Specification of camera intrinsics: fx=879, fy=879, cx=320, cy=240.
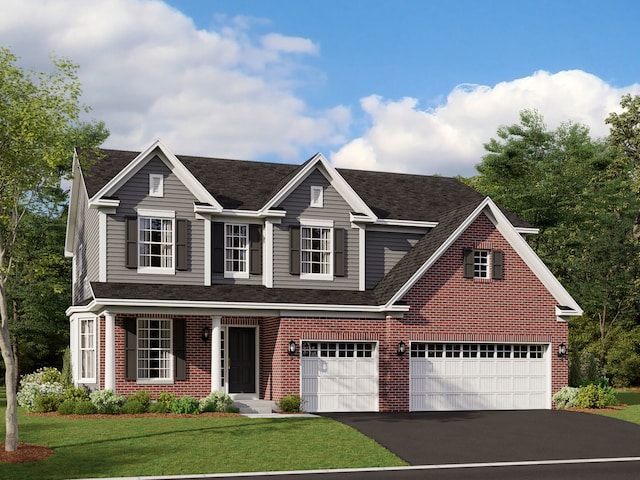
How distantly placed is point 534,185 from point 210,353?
24771mm

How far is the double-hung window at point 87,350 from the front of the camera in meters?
28.4

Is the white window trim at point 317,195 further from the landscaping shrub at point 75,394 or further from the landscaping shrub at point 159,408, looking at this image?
the landscaping shrub at point 75,394

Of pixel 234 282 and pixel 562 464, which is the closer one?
pixel 562 464

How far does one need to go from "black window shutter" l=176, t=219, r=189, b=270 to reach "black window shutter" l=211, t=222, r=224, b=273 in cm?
104

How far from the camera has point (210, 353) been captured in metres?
28.2

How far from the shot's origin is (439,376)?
2864 centimetres

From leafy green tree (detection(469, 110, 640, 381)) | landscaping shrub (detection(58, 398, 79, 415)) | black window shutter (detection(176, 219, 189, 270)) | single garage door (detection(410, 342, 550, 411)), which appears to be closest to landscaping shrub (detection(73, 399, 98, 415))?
landscaping shrub (detection(58, 398, 79, 415))

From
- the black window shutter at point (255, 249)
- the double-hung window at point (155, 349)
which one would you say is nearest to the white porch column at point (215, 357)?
the double-hung window at point (155, 349)

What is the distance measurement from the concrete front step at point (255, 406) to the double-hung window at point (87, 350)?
4957 mm

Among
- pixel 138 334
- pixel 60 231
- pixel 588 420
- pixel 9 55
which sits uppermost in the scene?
pixel 9 55

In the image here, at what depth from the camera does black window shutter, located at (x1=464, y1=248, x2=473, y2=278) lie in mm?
29031

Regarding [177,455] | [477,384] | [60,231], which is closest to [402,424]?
[477,384]

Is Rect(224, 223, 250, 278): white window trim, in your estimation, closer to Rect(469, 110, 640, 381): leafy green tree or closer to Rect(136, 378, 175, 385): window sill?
Rect(136, 378, 175, 385): window sill

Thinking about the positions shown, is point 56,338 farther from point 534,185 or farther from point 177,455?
point 177,455
